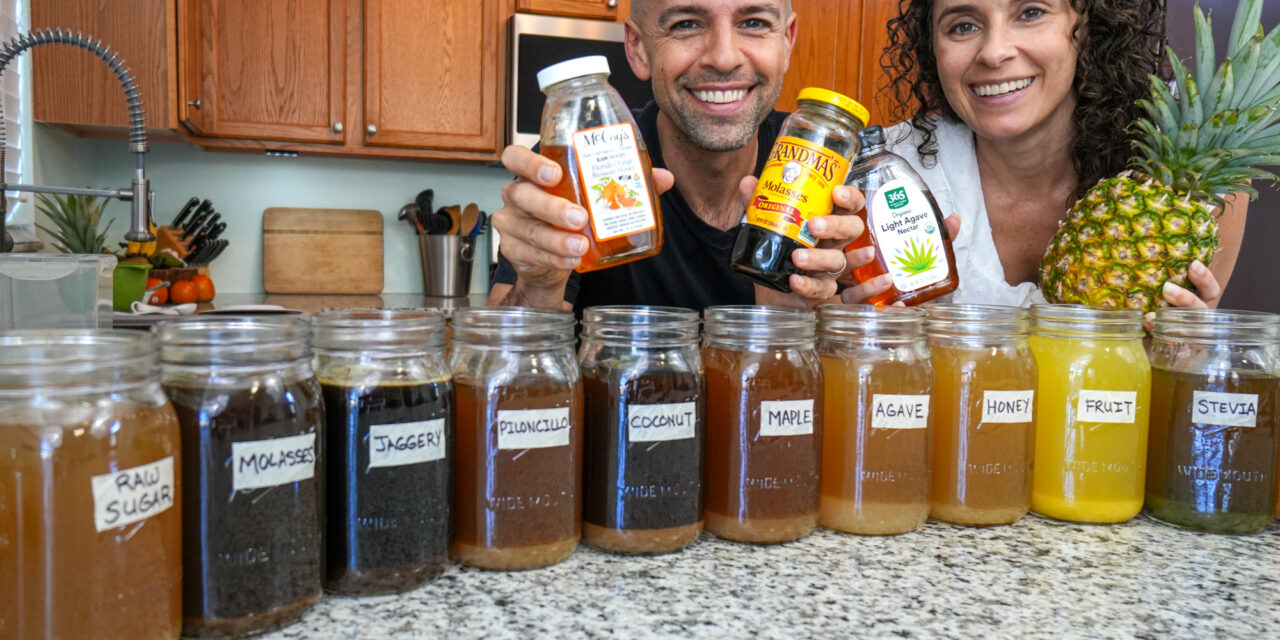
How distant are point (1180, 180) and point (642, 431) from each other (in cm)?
87

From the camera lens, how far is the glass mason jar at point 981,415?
2.95 ft

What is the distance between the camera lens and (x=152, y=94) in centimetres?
254

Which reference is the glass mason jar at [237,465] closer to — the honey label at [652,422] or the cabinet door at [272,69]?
the honey label at [652,422]

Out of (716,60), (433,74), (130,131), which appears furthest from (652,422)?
(433,74)

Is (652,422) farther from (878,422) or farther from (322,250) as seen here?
(322,250)

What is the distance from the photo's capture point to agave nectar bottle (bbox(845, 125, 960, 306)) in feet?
3.33

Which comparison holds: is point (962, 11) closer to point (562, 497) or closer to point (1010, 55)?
point (1010, 55)

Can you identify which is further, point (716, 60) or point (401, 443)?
point (716, 60)

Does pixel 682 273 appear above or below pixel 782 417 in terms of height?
above

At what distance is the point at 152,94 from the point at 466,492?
2.33 meters

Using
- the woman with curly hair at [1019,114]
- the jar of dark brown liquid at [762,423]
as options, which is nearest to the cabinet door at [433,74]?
the woman with curly hair at [1019,114]

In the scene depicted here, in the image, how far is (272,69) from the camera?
286cm

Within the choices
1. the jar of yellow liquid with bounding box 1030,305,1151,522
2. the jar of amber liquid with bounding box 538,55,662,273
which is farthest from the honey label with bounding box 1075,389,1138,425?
the jar of amber liquid with bounding box 538,55,662,273

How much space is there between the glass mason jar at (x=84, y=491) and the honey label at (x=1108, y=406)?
85 cm
